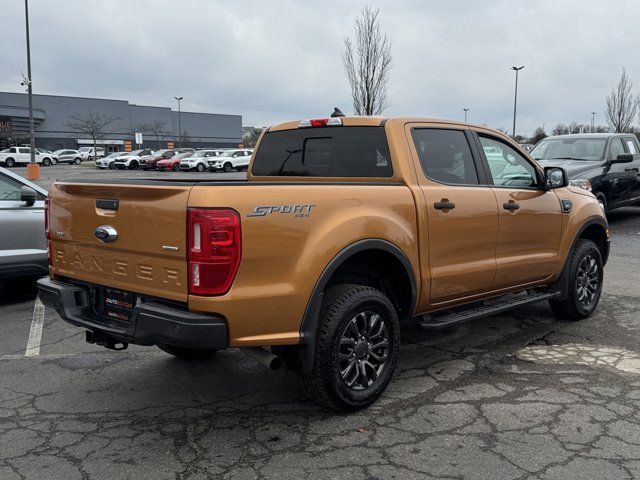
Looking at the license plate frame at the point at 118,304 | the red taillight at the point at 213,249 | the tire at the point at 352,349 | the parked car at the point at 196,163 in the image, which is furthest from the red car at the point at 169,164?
the red taillight at the point at 213,249

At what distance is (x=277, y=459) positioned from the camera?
127 inches

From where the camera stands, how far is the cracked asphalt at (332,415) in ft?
10.4

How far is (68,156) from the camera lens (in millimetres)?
58312

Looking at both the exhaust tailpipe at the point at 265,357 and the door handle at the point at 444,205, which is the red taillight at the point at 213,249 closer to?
the exhaust tailpipe at the point at 265,357

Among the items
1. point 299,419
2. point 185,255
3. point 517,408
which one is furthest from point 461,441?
point 185,255

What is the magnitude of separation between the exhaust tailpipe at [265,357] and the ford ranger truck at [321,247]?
16 mm

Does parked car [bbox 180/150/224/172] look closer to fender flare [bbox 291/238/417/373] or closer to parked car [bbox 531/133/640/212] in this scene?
parked car [bbox 531/133/640/212]

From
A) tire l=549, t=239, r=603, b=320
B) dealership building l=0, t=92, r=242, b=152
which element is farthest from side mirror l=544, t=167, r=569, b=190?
dealership building l=0, t=92, r=242, b=152

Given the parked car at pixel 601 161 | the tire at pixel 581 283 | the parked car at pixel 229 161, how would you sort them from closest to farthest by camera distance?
the tire at pixel 581 283 < the parked car at pixel 601 161 < the parked car at pixel 229 161

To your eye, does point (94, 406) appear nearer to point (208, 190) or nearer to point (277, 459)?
point (277, 459)

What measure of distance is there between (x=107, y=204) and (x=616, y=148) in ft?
36.5

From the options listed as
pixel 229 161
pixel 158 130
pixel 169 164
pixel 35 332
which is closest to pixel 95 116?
pixel 158 130

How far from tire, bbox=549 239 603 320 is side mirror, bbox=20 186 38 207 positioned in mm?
5498

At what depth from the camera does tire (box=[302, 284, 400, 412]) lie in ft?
11.7
